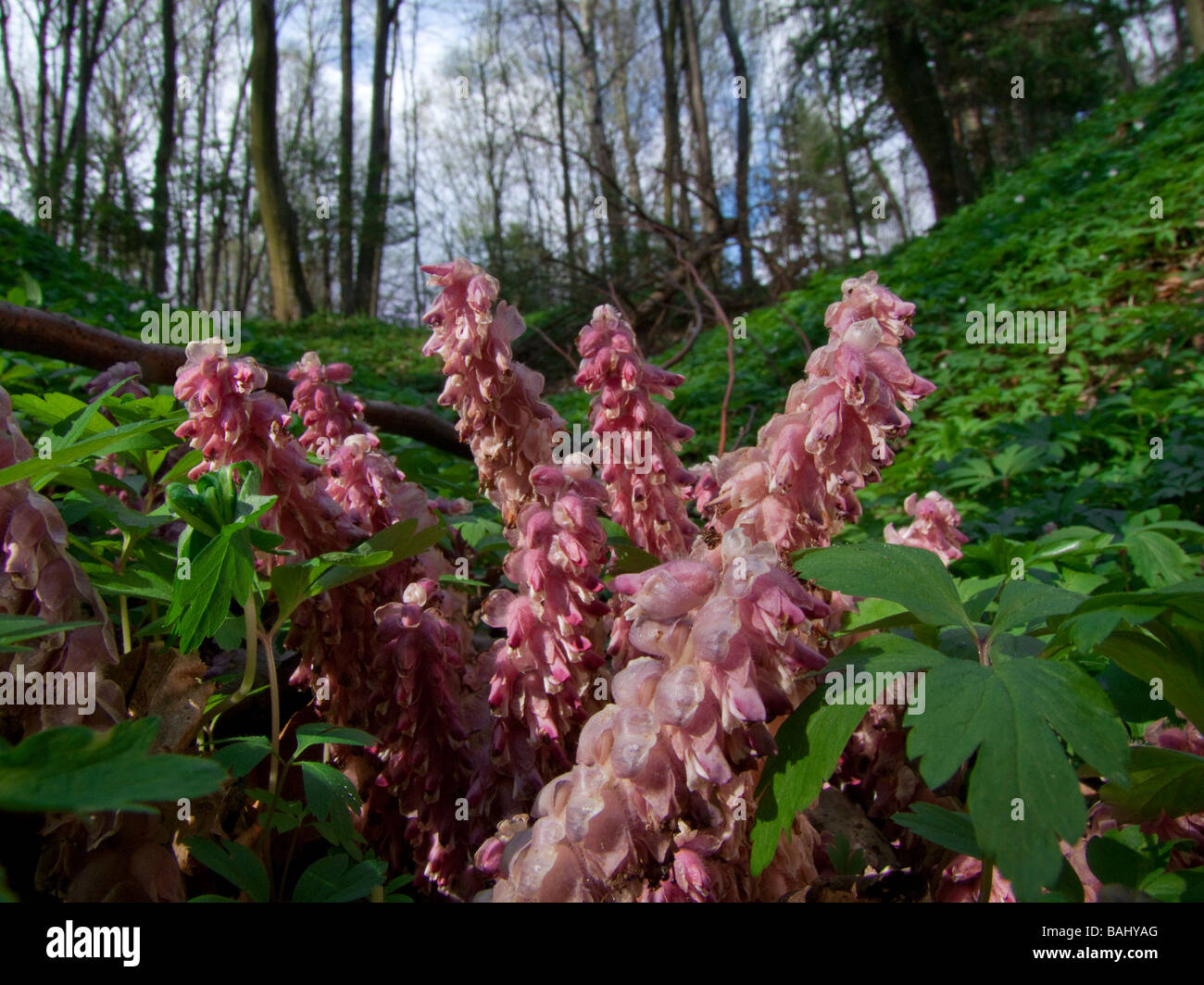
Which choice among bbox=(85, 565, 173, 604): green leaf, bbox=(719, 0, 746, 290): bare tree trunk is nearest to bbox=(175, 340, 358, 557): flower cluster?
bbox=(85, 565, 173, 604): green leaf

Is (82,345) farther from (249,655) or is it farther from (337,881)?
(337,881)

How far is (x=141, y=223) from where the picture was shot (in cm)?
1309

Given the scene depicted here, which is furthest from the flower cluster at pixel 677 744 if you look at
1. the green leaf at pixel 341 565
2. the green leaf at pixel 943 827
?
the green leaf at pixel 341 565

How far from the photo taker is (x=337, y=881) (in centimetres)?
89

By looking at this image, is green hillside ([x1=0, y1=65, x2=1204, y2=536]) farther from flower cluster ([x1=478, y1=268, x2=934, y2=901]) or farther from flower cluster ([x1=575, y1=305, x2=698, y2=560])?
flower cluster ([x1=478, y1=268, x2=934, y2=901])

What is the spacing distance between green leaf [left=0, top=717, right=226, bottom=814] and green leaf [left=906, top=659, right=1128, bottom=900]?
1.84 ft

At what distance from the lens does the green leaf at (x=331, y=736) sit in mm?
893

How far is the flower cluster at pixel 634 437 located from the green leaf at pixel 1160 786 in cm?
A: 61

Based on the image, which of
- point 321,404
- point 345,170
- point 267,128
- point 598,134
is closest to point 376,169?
point 345,170

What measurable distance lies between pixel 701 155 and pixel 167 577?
1332cm

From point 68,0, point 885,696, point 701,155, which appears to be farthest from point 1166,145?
point 68,0

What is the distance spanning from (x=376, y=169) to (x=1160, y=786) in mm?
17892

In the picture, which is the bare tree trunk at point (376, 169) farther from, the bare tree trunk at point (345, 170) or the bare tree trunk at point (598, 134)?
the bare tree trunk at point (598, 134)
